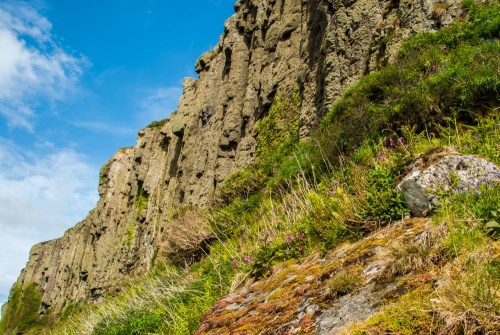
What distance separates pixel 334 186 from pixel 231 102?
64.5ft

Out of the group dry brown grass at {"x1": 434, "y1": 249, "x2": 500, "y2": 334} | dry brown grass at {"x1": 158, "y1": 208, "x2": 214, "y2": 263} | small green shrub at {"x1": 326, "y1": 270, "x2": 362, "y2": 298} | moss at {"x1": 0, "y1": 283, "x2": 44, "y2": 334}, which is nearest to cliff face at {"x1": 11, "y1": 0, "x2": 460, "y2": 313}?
dry brown grass at {"x1": 158, "y1": 208, "x2": 214, "y2": 263}

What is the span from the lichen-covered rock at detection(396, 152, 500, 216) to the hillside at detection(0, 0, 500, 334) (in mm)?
31

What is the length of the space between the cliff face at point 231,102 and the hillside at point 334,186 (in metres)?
0.10

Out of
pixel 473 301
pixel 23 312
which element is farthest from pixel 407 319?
pixel 23 312

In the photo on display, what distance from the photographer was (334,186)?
20.4ft

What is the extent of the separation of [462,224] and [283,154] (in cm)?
1415

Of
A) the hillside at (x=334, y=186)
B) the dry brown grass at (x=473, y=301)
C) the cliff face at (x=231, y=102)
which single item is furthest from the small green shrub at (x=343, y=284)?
the cliff face at (x=231, y=102)

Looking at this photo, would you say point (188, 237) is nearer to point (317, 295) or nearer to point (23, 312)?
point (317, 295)

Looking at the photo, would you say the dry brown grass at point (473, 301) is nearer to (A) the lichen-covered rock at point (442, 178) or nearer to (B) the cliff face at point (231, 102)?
(A) the lichen-covered rock at point (442, 178)

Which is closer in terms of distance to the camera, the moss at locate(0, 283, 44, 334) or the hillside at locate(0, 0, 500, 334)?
the hillside at locate(0, 0, 500, 334)

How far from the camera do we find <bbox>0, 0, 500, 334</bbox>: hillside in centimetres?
293

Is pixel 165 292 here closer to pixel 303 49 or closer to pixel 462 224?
pixel 462 224

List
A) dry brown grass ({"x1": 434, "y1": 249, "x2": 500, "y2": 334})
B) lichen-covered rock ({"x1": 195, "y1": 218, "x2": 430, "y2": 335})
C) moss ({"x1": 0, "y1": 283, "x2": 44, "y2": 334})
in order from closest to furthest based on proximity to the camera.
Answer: dry brown grass ({"x1": 434, "y1": 249, "x2": 500, "y2": 334}), lichen-covered rock ({"x1": 195, "y1": 218, "x2": 430, "y2": 335}), moss ({"x1": 0, "y1": 283, "x2": 44, "y2": 334})

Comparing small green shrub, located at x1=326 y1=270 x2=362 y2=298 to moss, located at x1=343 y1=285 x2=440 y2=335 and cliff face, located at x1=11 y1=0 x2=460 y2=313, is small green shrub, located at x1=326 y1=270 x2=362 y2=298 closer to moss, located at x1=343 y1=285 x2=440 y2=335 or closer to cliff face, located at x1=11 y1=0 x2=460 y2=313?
moss, located at x1=343 y1=285 x2=440 y2=335
